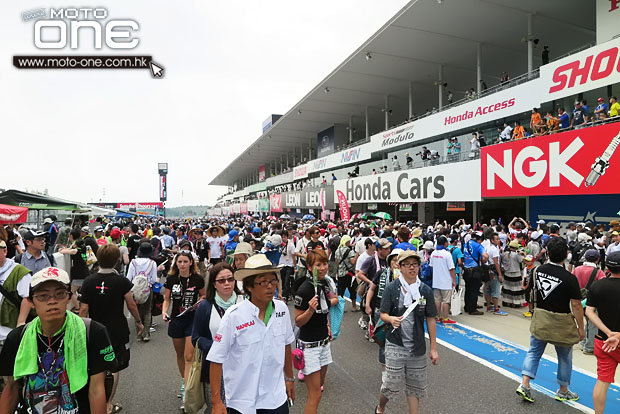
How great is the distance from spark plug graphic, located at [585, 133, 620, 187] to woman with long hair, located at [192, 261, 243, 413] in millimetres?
12154

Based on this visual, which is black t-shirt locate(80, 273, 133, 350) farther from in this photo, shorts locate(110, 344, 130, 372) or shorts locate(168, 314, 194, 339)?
shorts locate(168, 314, 194, 339)

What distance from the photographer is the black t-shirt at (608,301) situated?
3451 millimetres

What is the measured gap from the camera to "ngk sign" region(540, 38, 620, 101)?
1106cm

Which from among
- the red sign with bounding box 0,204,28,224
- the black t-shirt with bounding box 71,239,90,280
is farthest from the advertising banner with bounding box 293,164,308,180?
the black t-shirt with bounding box 71,239,90,280

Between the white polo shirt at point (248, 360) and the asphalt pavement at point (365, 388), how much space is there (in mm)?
1866

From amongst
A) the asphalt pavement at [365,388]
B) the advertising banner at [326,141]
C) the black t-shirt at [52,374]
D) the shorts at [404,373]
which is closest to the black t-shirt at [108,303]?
the asphalt pavement at [365,388]

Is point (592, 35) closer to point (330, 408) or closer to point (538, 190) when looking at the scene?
point (538, 190)

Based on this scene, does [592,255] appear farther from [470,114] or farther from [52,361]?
[470,114]

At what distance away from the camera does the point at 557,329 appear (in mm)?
4004

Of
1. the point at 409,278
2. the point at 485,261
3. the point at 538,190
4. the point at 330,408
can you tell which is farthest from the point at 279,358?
the point at 538,190

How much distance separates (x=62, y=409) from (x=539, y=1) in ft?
67.0

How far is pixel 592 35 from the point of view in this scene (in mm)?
19469

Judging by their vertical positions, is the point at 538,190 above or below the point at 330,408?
above

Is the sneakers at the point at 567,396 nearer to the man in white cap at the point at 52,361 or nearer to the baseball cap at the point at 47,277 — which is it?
the man in white cap at the point at 52,361
